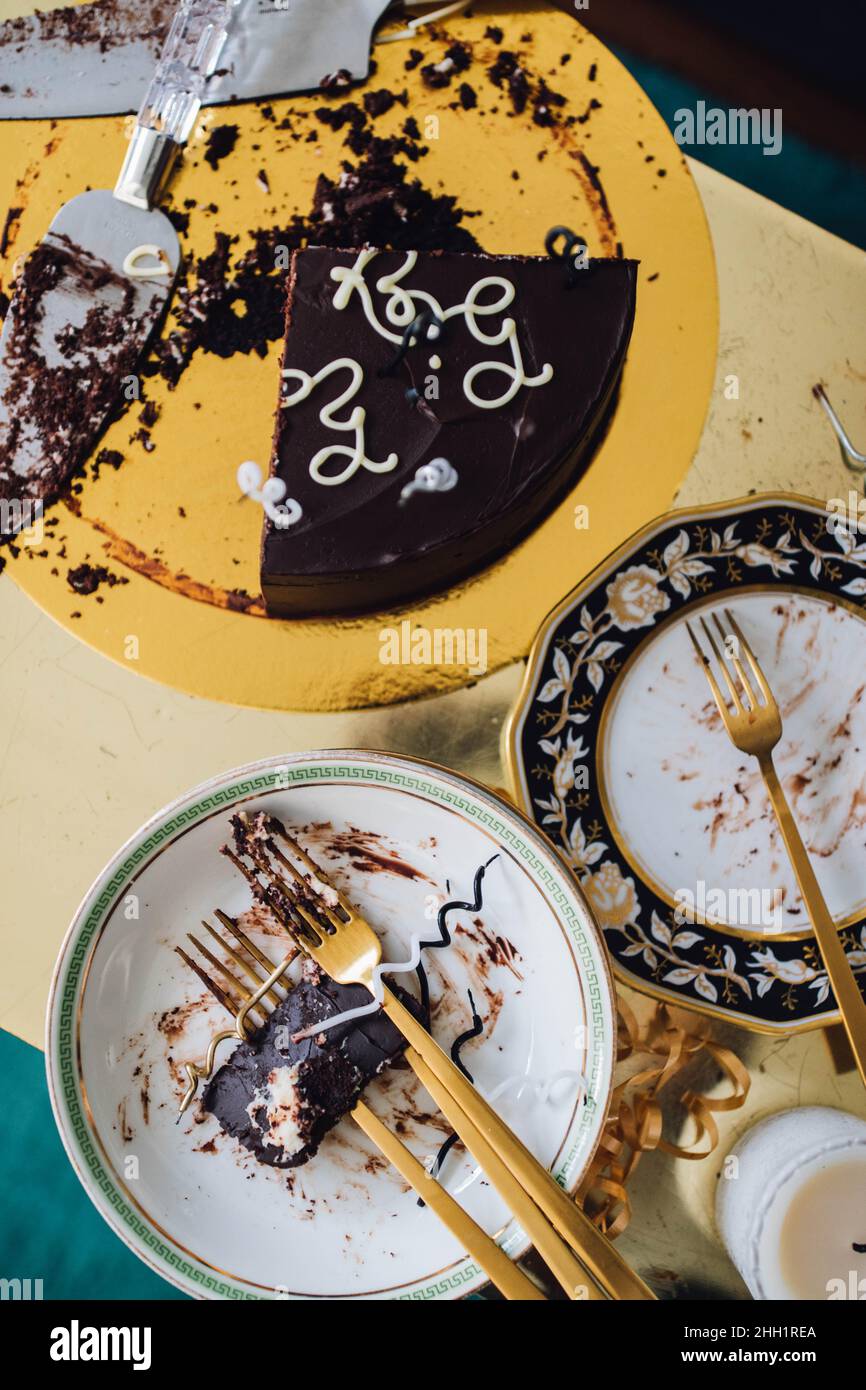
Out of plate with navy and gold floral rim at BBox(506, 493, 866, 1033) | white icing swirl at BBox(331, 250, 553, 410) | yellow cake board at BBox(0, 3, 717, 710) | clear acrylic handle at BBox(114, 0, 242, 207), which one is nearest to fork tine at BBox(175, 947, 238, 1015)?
yellow cake board at BBox(0, 3, 717, 710)

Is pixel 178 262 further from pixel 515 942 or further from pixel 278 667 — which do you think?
pixel 515 942

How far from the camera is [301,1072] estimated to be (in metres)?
1.91

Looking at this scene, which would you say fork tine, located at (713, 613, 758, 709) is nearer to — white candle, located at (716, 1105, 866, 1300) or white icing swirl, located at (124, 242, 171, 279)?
white candle, located at (716, 1105, 866, 1300)

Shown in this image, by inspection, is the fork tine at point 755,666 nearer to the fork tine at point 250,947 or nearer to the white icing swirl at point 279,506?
the white icing swirl at point 279,506

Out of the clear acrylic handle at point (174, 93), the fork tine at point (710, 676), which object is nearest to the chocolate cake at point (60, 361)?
the clear acrylic handle at point (174, 93)

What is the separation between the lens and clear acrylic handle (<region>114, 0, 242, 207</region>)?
223 cm

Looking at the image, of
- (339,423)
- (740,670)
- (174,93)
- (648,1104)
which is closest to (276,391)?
(339,423)

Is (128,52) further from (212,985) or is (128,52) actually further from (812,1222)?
(812,1222)

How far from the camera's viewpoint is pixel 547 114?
7.48ft

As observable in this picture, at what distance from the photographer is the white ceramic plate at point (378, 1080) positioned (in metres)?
1.84

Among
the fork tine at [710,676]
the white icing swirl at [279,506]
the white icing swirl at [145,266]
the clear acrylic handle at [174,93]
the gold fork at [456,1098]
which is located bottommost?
the gold fork at [456,1098]

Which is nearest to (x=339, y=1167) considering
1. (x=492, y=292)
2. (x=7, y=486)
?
(x=7, y=486)

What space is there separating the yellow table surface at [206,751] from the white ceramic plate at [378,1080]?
31cm
